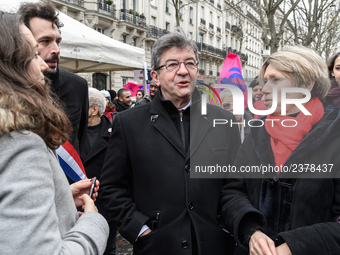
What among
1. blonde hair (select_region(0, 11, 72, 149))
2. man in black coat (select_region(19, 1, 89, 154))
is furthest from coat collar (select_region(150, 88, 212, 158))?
blonde hair (select_region(0, 11, 72, 149))

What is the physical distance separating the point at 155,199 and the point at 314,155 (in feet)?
3.14

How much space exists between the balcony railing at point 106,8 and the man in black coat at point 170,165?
23810 mm

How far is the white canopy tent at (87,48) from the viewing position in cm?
402

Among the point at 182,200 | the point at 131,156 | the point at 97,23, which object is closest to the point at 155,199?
the point at 182,200

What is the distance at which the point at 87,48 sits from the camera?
438 centimetres

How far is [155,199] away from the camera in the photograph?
202 cm

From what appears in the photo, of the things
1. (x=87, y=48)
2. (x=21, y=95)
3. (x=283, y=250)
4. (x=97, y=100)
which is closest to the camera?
(x=21, y=95)

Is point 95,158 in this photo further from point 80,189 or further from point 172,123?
point 80,189

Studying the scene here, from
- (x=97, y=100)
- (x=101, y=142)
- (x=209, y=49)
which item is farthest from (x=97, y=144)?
(x=209, y=49)

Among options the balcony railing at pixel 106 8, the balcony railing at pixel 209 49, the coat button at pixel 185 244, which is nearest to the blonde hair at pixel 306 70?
the coat button at pixel 185 244

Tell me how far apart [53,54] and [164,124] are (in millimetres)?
1006

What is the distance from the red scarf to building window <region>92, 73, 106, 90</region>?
2263 centimetres

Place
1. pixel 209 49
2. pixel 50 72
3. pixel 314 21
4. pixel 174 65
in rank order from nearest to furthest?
pixel 174 65, pixel 50 72, pixel 314 21, pixel 209 49

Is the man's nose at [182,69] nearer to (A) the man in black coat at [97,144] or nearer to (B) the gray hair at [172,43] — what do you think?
(B) the gray hair at [172,43]
